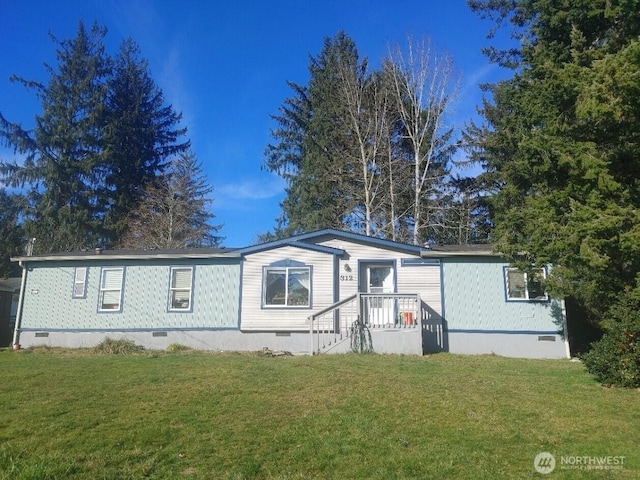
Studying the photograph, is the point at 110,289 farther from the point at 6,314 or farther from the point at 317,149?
the point at 317,149

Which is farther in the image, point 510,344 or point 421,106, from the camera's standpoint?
point 421,106

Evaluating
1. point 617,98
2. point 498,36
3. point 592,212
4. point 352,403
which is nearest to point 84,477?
point 352,403

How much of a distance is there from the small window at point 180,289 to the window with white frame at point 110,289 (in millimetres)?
1751

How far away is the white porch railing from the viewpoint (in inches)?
508

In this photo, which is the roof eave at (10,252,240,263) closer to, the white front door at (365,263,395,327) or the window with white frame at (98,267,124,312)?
the window with white frame at (98,267,124,312)

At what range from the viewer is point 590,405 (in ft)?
22.5

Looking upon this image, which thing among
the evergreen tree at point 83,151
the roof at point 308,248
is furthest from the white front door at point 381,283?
the evergreen tree at point 83,151

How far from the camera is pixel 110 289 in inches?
607

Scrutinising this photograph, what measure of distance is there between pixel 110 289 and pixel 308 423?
11.6 meters

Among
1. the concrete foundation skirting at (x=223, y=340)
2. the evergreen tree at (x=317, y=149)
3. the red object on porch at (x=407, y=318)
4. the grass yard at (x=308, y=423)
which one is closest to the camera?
the grass yard at (x=308, y=423)

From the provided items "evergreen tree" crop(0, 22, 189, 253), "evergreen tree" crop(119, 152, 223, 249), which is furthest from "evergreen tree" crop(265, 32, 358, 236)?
"evergreen tree" crop(0, 22, 189, 253)

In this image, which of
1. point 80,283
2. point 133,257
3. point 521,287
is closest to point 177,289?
point 133,257

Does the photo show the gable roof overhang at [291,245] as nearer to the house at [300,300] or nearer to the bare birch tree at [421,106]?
the house at [300,300]

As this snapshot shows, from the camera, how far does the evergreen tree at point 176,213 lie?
2653 cm
